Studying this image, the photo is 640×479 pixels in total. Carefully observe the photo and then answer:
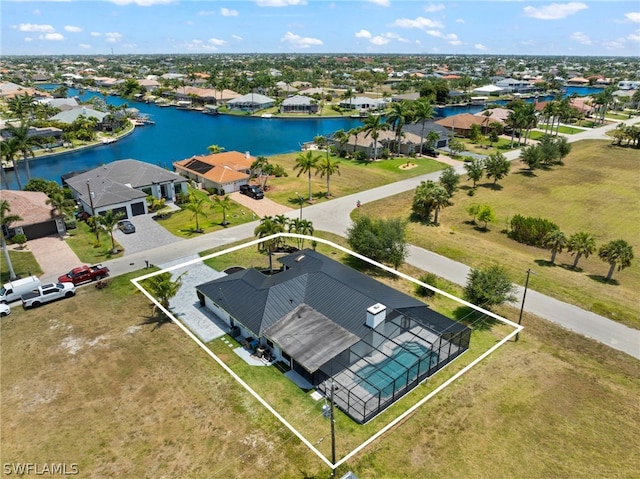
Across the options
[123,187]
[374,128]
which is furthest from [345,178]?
[123,187]

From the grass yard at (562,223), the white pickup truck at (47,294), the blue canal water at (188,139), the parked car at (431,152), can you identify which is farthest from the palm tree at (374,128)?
the white pickup truck at (47,294)

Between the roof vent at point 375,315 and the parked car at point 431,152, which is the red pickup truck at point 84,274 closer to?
the roof vent at point 375,315

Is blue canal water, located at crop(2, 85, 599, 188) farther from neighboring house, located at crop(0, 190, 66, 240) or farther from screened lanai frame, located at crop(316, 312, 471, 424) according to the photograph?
screened lanai frame, located at crop(316, 312, 471, 424)

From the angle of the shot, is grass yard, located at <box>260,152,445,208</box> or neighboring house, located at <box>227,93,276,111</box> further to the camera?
Answer: neighboring house, located at <box>227,93,276,111</box>

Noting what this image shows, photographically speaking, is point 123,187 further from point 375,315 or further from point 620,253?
point 620,253

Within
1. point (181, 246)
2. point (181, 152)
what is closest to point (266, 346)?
point (181, 246)

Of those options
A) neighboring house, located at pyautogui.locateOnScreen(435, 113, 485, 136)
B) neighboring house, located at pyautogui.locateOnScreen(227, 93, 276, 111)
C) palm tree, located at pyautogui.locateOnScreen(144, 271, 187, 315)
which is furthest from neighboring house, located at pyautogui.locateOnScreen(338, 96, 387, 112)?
palm tree, located at pyautogui.locateOnScreen(144, 271, 187, 315)

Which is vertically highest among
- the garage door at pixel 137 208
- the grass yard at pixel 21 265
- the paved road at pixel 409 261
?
the garage door at pixel 137 208
